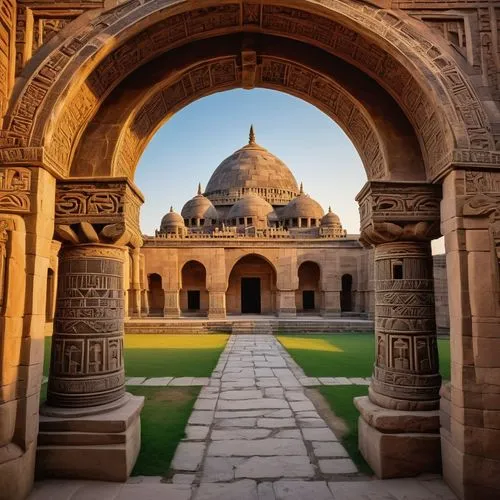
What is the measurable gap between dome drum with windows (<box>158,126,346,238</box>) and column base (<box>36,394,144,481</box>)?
68.3 ft

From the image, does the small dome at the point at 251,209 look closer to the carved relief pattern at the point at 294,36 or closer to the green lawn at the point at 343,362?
the green lawn at the point at 343,362

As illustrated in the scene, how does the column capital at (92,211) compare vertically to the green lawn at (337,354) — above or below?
above

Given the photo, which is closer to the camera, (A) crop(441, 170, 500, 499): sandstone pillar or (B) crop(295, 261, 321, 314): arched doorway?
(A) crop(441, 170, 500, 499): sandstone pillar

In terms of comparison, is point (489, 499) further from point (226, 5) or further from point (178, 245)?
point (178, 245)

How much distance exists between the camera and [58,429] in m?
3.98

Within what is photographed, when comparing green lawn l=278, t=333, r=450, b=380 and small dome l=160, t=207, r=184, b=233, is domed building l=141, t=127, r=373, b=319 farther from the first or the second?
green lawn l=278, t=333, r=450, b=380

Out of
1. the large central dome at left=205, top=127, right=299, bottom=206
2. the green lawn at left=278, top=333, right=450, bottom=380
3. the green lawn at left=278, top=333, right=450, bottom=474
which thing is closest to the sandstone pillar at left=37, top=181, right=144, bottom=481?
the green lawn at left=278, top=333, right=450, bottom=474

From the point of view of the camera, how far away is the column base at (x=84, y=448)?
389cm

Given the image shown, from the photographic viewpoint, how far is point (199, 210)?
3138cm

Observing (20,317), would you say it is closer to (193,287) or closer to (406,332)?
(406,332)

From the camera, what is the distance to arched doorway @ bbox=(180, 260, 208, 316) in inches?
1059

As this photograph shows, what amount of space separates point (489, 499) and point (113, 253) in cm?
425

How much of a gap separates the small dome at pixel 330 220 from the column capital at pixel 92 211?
82.4 ft

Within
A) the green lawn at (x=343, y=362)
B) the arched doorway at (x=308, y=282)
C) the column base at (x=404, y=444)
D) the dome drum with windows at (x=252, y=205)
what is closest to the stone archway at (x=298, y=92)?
the column base at (x=404, y=444)
